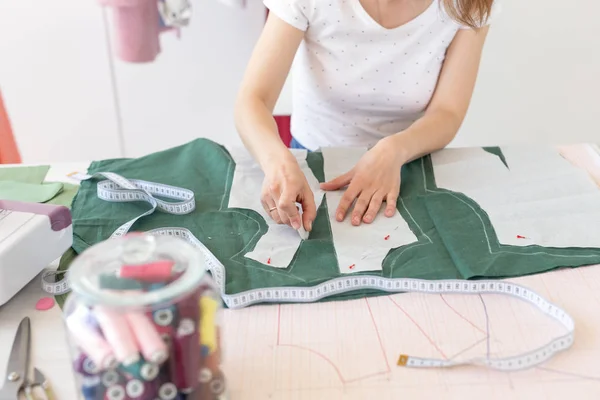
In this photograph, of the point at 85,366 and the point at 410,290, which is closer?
the point at 85,366

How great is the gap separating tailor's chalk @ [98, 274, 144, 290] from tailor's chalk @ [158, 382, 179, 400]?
0.09 metres

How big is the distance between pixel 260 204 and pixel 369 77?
39 cm

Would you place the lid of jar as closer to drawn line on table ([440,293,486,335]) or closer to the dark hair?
drawn line on table ([440,293,486,335])

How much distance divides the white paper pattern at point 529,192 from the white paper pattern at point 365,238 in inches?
5.2

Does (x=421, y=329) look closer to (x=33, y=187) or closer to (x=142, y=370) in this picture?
(x=142, y=370)

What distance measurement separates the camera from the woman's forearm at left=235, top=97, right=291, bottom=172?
0.94 meters

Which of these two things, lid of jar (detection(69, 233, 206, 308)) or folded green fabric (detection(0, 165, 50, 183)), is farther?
folded green fabric (detection(0, 165, 50, 183))

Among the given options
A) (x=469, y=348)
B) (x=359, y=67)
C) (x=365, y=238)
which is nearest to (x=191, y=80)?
(x=359, y=67)

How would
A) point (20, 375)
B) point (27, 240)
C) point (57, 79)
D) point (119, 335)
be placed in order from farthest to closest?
point (57, 79), point (27, 240), point (20, 375), point (119, 335)

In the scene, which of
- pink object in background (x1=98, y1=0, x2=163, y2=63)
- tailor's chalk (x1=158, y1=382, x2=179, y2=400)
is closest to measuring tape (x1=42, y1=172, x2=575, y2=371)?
tailor's chalk (x1=158, y1=382, x2=179, y2=400)

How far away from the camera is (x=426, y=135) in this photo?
106 cm

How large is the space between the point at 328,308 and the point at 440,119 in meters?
0.52

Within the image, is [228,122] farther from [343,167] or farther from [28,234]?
[28,234]

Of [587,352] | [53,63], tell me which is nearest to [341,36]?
[587,352]
